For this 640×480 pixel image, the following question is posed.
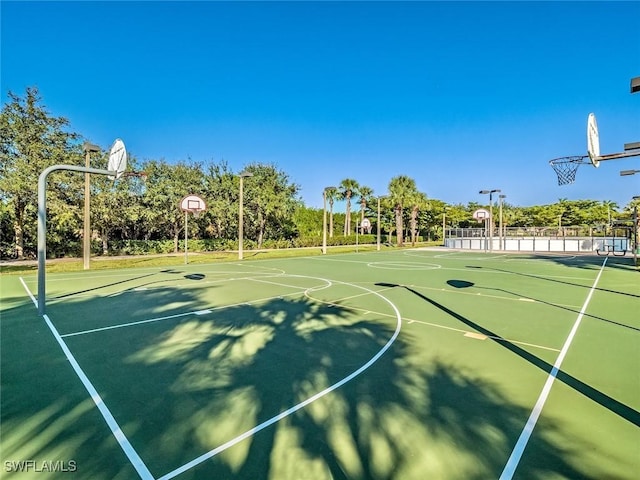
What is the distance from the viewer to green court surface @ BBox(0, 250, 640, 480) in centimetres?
300

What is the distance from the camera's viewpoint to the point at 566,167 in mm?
12281

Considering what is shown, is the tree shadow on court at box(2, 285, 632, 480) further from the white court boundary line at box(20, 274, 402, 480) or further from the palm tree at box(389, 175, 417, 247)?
the palm tree at box(389, 175, 417, 247)

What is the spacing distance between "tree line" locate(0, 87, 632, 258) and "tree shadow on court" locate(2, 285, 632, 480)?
17.6m

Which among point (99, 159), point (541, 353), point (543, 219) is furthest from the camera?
point (543, 219)

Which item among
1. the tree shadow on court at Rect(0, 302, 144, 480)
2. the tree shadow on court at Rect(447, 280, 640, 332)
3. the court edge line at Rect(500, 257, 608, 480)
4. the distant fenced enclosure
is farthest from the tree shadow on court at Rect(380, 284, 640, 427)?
the distant fenced enclosure

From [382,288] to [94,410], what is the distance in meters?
9.35

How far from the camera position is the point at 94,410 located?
3824 mm

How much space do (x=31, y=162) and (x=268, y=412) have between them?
75.0 ft

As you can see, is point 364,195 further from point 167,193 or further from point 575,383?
point 575,383

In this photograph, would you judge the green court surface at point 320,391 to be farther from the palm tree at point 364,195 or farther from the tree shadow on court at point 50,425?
the palm tree at point 364,195

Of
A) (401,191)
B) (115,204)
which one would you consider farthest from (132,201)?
(401,191)

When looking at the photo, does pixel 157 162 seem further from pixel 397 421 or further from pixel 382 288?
pixel 397 421

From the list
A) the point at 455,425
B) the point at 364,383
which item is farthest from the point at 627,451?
the point at 364,383

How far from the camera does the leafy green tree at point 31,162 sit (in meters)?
19.1
